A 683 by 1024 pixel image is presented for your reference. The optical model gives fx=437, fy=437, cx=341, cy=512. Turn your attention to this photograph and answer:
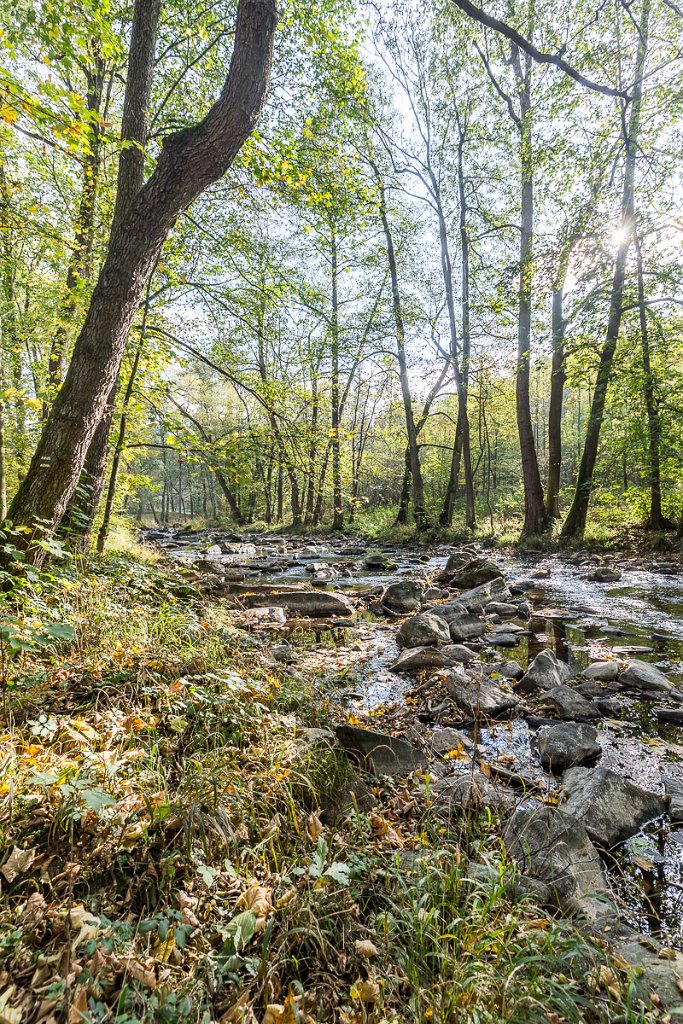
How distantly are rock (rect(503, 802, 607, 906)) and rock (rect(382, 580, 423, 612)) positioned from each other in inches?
205

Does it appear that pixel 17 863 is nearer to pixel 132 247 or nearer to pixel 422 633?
pixel 422 633

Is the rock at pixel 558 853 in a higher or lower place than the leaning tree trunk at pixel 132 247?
lower

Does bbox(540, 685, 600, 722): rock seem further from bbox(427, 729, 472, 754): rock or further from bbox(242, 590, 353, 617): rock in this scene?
bbox(242, 590, 353, 617): rock

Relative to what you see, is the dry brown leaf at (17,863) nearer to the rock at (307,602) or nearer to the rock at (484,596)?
the rock at (307,602)

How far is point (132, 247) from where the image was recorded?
4297mm

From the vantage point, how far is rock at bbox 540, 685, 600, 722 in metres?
3.71

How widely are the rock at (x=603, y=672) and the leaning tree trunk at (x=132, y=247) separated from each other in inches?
219

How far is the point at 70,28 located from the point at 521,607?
884 cm

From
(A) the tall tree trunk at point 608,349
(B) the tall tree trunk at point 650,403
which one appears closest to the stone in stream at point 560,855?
(A) the tall tree trunk at point 608,349

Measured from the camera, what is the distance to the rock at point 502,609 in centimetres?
711

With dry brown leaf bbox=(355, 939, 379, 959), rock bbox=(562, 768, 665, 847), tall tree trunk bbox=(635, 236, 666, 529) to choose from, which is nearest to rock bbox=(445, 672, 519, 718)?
rock bbox=(562, 768, 665, 847)

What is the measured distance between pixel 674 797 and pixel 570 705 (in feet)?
3.51

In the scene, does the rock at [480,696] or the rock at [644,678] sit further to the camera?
the rock at [644,678]

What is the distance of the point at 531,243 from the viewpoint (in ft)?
45.4
